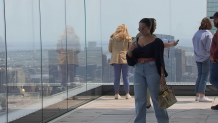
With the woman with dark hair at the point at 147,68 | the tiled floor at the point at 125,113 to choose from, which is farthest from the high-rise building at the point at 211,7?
the woman with dark hair at the point at 147,68

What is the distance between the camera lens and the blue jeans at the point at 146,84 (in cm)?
458

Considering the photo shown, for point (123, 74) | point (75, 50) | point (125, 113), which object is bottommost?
point (125, 113)

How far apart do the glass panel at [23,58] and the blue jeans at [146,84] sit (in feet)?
4.73

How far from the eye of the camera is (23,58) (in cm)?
512

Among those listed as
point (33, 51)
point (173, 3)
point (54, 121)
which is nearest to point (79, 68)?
point (54, 121)

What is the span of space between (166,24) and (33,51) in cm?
471

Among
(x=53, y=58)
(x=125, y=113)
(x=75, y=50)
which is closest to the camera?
(x=53, y=58)

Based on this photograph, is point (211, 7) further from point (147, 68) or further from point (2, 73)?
point (2, 73)

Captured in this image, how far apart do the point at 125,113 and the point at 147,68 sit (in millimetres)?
2296

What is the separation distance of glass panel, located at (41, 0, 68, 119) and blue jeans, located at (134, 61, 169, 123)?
166 cm

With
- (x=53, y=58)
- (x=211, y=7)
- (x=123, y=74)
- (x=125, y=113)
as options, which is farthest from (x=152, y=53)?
(x=211, y=7)

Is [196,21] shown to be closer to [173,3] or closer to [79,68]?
[173,3]

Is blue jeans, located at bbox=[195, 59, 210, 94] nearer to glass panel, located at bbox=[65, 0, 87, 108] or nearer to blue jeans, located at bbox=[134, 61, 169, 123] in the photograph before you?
glass panel, located at bbox=[65, 0, 87, 108]

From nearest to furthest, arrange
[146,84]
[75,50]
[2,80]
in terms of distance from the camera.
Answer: [2,80] < [146,84] < [75,50]
